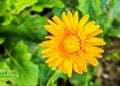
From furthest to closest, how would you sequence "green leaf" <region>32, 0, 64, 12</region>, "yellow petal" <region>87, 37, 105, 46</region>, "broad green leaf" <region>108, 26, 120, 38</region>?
"broad green leaf" <region>108, 26, 120, 38</region> < "green leaf" <region>32, 0, 64, 12</region> < "yellow petal" <region>87, 37, 105, 46</region>

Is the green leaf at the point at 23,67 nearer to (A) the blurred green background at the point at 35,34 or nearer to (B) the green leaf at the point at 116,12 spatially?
(A) the blurred green background at the point at 35,34

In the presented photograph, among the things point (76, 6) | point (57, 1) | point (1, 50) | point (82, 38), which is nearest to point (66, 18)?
point (82, 38)

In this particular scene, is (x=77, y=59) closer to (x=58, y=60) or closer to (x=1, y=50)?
(x=58, y=60)

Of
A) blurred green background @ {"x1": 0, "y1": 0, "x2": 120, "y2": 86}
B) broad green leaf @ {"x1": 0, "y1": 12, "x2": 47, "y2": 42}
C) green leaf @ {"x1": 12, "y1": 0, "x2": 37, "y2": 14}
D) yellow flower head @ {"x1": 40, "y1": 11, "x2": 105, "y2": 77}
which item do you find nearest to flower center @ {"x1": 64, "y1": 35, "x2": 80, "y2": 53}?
yellow flower head @ {"x1": 40, "y1": 11, "x2": 105, "y2": 77}

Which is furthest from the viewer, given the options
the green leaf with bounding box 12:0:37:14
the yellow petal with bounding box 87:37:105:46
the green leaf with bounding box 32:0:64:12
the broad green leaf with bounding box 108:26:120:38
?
the broad green leaf with bounding box 108:26:120:38

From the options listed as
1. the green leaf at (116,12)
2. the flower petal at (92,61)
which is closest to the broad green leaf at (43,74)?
the flower petal at (92,61)

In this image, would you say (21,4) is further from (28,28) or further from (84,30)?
(84,30)

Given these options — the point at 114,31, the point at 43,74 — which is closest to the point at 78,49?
the point at 43,74

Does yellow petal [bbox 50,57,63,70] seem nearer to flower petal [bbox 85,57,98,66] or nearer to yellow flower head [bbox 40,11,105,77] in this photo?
yellow flower head [bbox 40,11,105,77]
